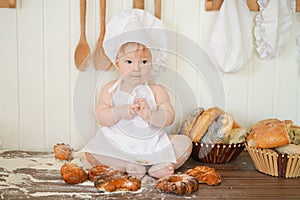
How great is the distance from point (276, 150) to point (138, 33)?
53 centimetres

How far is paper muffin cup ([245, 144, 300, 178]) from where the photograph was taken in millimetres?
1210

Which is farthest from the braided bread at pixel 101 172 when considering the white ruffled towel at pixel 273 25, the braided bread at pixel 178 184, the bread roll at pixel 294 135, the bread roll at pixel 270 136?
the white ruffled towel at pixel 273 25

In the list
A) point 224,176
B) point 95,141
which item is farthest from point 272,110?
point 95,141

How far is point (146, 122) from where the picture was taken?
134 cm

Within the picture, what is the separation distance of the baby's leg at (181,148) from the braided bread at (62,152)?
325 millimetres

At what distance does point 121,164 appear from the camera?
4.08ft

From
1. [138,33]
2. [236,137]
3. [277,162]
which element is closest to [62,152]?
[138,33]

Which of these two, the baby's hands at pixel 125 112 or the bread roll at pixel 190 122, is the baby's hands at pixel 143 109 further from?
the bread roll at pixel 190 122

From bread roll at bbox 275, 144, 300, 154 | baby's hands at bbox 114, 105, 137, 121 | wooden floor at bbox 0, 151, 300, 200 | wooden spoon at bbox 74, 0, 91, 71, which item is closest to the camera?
wooden floor at bbox 0, 151, 300, 200

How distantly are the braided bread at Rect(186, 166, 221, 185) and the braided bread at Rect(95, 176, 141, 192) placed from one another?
0.17 m

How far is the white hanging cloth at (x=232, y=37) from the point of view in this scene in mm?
1440

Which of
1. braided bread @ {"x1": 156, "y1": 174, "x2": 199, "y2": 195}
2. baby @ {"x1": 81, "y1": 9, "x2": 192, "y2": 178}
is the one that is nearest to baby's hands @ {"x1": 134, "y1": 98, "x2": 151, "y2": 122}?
baby @ {"x1": 81, "y1": 9, "x2": 192, "y2": 178}

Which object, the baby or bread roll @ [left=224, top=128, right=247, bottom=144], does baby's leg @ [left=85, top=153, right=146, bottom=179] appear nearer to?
the baby

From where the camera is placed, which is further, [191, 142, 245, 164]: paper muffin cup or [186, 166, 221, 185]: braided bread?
[191, 142, 245, 164]: paper muffin cup
